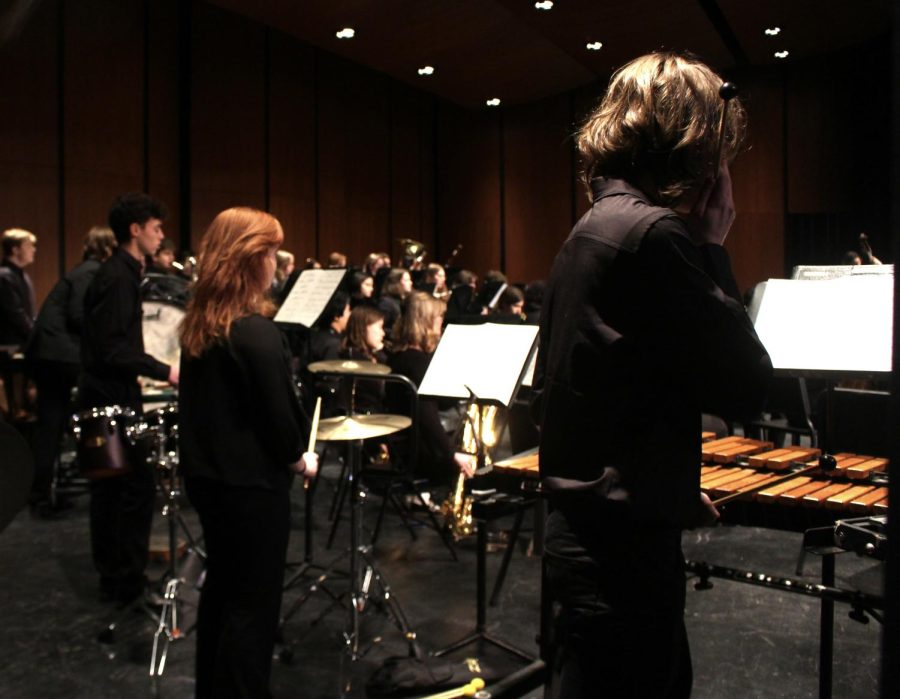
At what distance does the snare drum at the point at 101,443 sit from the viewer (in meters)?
3.54

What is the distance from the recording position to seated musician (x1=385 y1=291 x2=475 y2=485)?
15.4ft

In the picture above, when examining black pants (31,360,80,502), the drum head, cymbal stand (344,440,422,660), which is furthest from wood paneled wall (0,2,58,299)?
cymbal stand (344,440,422,660)

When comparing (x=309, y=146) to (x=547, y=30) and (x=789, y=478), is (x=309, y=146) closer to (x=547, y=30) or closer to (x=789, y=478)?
(x=547, y=30)

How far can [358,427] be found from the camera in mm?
3428

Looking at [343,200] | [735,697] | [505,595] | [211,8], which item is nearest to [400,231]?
[343,200]

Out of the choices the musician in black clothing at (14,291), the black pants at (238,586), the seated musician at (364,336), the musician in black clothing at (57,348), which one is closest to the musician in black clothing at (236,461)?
the black pants at (238,586)

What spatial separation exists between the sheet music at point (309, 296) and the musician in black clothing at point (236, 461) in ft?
6.46

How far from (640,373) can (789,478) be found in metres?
1.26

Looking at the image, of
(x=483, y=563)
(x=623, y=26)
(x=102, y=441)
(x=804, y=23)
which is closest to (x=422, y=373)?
(x=483, y=563)

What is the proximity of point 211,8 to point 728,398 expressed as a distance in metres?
10.5

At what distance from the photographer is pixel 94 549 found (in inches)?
158

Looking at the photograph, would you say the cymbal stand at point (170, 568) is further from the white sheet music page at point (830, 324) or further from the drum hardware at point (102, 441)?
the white sheet music page at point (830, 324)

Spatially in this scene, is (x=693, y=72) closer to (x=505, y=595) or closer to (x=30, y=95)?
(x=505, y=595)

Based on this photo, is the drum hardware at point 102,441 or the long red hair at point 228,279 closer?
the long red hair at point 228,279
